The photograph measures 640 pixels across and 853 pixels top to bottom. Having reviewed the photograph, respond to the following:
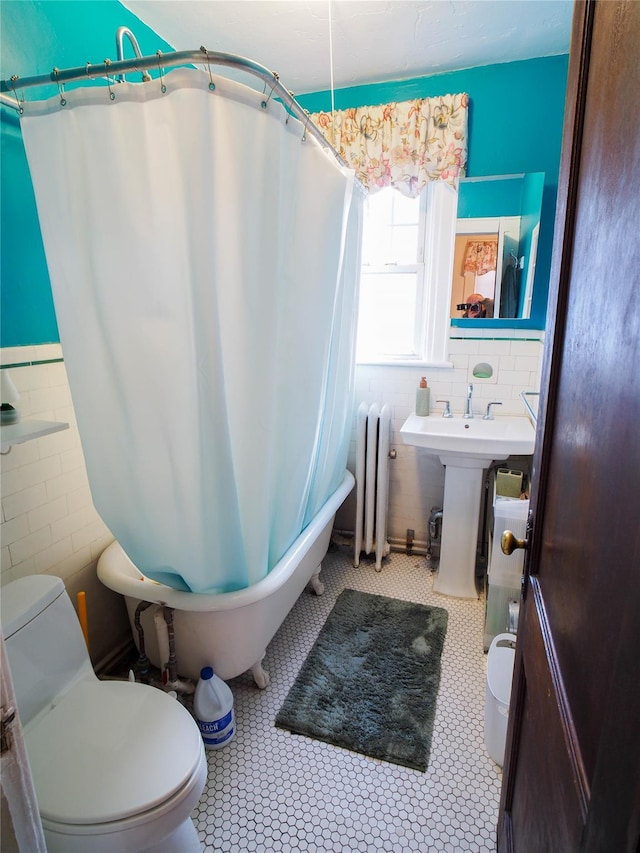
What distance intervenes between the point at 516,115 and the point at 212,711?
2916mm

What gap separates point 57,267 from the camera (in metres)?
1.25

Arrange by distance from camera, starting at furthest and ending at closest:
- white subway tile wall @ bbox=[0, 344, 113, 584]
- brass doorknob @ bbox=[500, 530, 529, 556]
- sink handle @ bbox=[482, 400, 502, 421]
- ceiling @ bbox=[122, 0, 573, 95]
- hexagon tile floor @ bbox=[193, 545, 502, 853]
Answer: sink handle @ bbox=[482, 400, 502, 421] < ceiling @ bbox=[122, 0, 573, 95] < white subway tile wall @ bbox=[0, 344, 113, 584] < hexagon tile floor @ bbox=[193, 545, 502, 853] < brass doorknob @ bbox=[500, 530, 529, 556]

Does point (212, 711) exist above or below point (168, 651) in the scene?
below

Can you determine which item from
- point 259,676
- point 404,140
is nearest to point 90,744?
point 259,676

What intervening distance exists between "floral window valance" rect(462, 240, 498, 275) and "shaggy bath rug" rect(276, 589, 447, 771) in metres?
1.80

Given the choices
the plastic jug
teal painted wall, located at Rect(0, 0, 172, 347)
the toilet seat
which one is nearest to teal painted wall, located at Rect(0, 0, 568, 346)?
teal painted wall, located at Rect(0, 0, 172, 347)

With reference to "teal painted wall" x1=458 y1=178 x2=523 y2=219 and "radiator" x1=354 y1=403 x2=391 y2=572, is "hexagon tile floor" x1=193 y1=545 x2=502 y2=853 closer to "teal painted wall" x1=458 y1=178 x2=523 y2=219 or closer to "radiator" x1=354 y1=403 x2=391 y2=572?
"radiator" x1=354 y1=403 x2=391 y2=572

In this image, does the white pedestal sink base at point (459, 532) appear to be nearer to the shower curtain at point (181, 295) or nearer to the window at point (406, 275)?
the window at point (406, 275)

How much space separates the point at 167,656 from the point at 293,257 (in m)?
1.52

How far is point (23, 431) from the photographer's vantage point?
1188mm

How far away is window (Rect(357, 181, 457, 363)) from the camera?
7.98 ft

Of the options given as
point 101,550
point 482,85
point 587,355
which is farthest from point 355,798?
point 482,85

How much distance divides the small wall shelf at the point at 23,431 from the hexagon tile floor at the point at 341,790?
125 centimetres

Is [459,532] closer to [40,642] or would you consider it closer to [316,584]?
[316,584]
